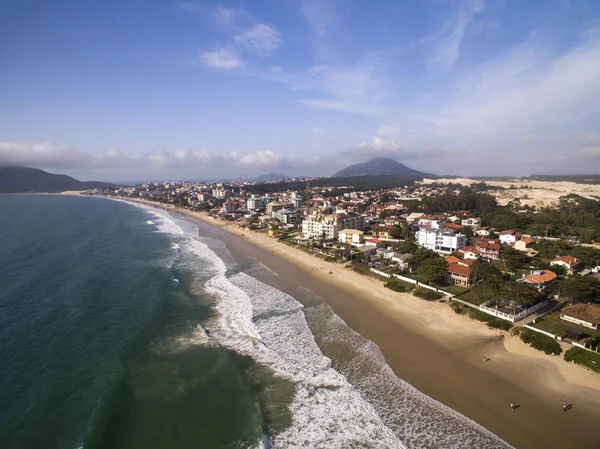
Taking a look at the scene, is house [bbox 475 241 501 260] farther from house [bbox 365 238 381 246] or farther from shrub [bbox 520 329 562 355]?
shrub [bbox 520 329 562 355]

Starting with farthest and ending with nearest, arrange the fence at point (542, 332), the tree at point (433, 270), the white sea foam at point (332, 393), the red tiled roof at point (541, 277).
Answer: the tree at point (433, 270)
the red tiled roof at point (541, 277)
the fence at point (542, 332)
the white sea foam at point (332, 393)

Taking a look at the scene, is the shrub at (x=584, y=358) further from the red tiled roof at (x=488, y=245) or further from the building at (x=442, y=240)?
the building at (x=442, y=240)

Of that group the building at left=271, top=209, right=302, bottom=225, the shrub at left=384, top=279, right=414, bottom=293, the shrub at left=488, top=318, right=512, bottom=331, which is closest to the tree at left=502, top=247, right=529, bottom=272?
the shrub at left=384, top=279, right=414, bottom=293

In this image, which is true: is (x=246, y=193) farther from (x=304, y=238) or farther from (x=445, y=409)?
(x=445, y=409)

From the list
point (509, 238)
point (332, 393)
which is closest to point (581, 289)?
point (332, 393)

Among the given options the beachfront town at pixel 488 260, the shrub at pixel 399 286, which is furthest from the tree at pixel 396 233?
the shrub at pixel 399 286

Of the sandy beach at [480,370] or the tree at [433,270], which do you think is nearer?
the sandy beach at [480,370]
